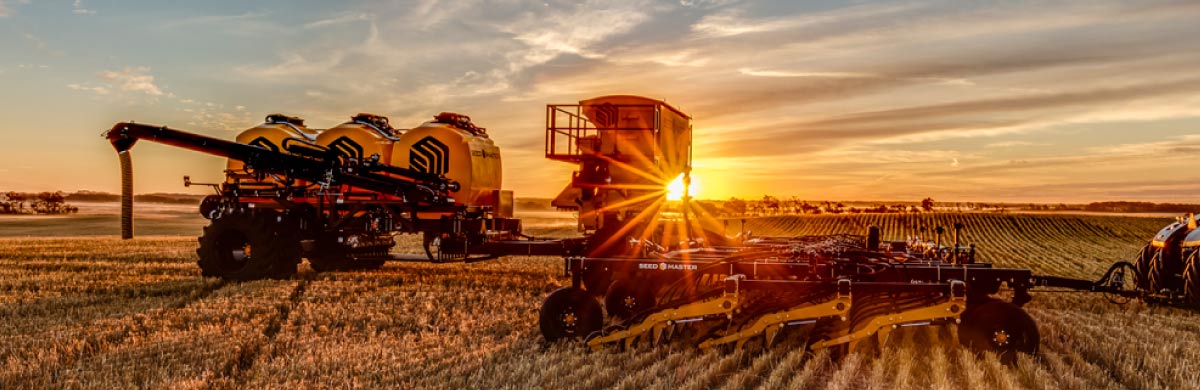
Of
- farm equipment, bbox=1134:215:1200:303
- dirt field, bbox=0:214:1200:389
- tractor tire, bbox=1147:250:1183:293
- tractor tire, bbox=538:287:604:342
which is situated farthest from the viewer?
tractor tire, bbox=1147:250:1183:293

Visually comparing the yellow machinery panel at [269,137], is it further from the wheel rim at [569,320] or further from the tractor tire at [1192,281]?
the tractor tire at [1192,281]

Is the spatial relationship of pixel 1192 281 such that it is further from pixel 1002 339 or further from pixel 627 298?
pixel 627 298

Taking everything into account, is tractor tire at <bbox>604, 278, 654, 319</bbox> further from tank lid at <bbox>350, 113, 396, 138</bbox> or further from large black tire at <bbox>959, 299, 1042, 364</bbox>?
tank lid at <bbox>350, 113, 396, 138</bbox>

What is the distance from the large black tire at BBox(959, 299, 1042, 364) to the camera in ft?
23.2

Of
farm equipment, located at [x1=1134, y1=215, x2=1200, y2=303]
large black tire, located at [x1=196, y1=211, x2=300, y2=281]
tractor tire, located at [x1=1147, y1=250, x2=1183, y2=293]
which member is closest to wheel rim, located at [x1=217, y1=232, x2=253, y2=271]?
large black tire, located at [x1=196, y1=211, x2=300, y2=281]

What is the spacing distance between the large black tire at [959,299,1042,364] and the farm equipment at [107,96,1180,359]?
0.01 m

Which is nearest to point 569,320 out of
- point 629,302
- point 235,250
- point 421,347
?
point 629,302

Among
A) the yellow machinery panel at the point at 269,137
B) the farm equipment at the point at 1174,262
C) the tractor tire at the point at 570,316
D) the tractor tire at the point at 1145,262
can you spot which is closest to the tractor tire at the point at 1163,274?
the farm equipment at the point at 1174,262

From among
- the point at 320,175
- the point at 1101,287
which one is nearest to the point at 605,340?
the point at 1101,287

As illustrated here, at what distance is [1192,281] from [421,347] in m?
10.1

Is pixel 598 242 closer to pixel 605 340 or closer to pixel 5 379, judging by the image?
pixel 605 340

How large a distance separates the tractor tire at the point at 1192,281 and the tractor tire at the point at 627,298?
24.4 feet

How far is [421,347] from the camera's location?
7812 millimetres

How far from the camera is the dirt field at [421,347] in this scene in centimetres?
646
